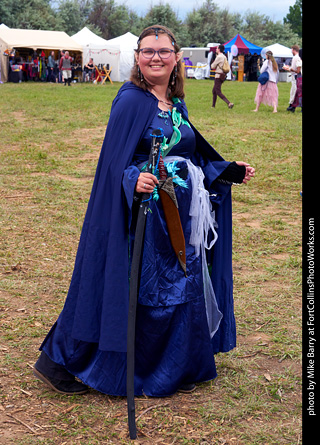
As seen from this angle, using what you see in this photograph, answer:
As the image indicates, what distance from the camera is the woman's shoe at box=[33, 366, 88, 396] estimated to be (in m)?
3.21

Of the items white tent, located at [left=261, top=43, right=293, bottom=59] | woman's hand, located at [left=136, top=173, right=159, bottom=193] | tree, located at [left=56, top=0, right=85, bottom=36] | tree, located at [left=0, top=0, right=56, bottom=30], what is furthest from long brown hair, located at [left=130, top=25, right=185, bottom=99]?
tree, located at [left=56, top=0, right=85, bottom=36]

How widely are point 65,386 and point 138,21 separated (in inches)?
2538

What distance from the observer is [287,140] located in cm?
1158

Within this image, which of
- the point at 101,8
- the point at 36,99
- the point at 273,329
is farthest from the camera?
the point at 101,8

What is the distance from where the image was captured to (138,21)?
6331 centimetres

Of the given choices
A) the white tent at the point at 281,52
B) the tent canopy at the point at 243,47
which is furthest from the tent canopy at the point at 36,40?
the white tent at the point at 281,52

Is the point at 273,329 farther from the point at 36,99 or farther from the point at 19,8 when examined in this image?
the point at 19,8

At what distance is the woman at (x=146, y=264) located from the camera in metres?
2.93

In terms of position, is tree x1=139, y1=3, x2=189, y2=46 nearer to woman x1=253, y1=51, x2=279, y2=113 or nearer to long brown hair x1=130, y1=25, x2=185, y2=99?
woman x1=253, y1=51, x2=279, y2=113

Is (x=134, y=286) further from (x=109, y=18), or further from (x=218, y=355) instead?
(x=109, y=18)

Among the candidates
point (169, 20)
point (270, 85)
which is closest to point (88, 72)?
point (270, 85)

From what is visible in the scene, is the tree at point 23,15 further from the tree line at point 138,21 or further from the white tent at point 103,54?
the white tent at point 103,54
